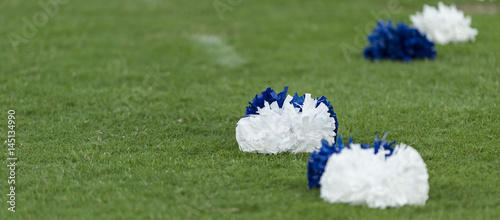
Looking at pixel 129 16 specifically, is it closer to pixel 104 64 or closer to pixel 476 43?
pixel 104 64

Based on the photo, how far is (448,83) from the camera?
344 inches

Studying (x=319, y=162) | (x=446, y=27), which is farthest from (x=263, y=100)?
(x=446, y=27)

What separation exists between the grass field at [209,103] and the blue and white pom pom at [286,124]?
0.41 feet

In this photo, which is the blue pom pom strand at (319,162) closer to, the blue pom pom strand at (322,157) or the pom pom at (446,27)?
the blue pom pom strand at (322,157)

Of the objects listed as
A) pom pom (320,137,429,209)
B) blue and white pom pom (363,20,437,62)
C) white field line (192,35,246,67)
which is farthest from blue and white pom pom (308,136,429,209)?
white field line (192,35,246,67)

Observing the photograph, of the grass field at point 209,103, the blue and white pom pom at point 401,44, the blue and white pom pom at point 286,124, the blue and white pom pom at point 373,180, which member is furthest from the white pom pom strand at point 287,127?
the blue and white pom pom at point 401,44

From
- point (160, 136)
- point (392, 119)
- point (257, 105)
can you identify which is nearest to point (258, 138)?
point (257, 105)

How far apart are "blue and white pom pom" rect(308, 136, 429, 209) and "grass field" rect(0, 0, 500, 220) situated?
10 centimetres

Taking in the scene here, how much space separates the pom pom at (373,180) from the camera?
4668 millimetres

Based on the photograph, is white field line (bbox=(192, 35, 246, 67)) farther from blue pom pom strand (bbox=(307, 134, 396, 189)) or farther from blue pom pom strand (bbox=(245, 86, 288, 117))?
blue pom pom strand (bbox=(307, 134, 396, 189))

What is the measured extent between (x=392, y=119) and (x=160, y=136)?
8.39ft

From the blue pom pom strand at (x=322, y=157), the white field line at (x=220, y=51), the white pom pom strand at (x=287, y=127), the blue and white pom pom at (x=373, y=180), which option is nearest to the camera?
the blue and white pom pom at (x=373, y=180)

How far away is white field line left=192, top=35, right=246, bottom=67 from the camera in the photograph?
34.7 feet

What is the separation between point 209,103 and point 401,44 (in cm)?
351
